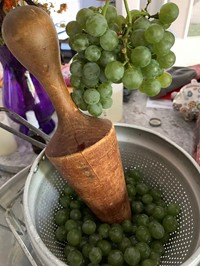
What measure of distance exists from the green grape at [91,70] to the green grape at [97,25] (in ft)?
0.11

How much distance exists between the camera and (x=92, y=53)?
0.31m

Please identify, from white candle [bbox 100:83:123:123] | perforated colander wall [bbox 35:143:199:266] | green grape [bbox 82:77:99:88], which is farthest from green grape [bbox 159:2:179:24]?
white candle [bbox 100:83:123:123]

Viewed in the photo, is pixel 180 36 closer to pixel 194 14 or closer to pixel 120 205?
pixel 194 14

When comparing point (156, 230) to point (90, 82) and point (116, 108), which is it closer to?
point (90, 82)

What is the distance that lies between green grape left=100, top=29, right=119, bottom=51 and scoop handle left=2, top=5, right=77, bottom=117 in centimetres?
6

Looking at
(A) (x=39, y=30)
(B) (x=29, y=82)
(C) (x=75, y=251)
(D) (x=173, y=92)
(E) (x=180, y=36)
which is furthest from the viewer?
(E) (x=180, y=36)

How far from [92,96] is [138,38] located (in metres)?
0.08

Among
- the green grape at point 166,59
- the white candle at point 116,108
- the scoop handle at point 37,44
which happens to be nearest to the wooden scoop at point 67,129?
the scoop handle at point 37,44

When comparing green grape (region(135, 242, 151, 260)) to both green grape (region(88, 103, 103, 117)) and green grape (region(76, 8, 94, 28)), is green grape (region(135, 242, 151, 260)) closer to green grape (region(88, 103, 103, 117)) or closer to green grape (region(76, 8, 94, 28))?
green grape (region(88, 103, 103, 117))

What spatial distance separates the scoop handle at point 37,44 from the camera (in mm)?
289

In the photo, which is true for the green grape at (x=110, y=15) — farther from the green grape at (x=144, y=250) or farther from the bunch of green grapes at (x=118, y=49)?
the green grape at (x=144, y=250)

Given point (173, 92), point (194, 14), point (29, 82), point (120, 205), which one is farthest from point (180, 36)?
point (120, 205)

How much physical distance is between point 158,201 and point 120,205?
82 mm

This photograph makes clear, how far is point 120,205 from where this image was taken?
0.43m
